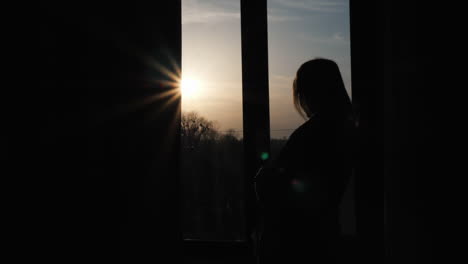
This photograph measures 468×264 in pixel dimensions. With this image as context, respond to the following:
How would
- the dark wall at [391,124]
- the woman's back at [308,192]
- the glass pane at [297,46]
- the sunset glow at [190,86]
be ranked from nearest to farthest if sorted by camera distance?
1. the woman's back at [308,192]
2. the dark wall at [391,124]
3. the glass pane at [297,46]
4. the sunset glow at [190,86]

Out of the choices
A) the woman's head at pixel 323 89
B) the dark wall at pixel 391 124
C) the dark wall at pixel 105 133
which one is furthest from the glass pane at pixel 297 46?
the woman's head at pixel 323 89

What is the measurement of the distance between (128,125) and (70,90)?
0.45m

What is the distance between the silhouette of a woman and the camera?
1104 millimetres

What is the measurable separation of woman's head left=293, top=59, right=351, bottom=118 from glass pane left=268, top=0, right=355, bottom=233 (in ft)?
2.74

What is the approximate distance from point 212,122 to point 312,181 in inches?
45.9

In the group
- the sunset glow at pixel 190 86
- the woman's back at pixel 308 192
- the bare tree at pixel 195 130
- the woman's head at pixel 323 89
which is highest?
the sunset glow at pixel 190 86

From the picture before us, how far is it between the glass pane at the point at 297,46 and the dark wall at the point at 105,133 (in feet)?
1.95

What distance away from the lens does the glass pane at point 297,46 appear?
205 centimetres

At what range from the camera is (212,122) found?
218cm

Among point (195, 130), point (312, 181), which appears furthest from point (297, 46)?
point (312, 181)

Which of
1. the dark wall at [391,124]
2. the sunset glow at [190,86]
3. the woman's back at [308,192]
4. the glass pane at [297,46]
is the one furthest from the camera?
the sunset glow at [190,86]

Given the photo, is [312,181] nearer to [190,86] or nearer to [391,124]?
[391,124]

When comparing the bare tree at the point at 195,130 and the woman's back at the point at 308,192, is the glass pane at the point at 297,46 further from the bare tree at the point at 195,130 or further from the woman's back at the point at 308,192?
the woman's back at the point at 308,192

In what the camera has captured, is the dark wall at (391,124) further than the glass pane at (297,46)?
No
